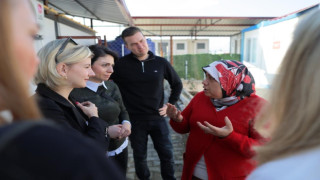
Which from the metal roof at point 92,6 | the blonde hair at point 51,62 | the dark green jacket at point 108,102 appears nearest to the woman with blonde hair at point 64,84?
the blonde hair at point 51,62

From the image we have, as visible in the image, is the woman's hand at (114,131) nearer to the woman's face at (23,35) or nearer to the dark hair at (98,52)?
the dark hair at (98,52)

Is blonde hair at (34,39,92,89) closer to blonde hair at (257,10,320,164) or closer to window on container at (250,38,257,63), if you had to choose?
blonde hair at (257,10,320,164)

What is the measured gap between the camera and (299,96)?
2.57 feet

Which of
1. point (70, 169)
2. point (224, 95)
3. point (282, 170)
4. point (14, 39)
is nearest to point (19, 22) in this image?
point (14, 39)

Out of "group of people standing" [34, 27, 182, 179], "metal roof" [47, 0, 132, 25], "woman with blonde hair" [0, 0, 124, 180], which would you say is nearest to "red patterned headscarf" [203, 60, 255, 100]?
"group of people standing" [34, 27, 182, 179]

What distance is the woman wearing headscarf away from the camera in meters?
1.80

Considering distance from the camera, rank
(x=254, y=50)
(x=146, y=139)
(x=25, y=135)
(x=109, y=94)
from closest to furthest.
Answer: (x=25, y=135), (x=109, y=94), (x=146, y=139), (x=254, y=50)

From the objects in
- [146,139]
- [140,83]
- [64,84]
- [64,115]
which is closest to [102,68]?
[140,83]

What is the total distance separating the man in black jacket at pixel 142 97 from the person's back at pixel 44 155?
2.59m

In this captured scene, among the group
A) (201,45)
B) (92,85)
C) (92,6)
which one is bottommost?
(92,85)

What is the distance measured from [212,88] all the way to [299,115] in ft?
4.15

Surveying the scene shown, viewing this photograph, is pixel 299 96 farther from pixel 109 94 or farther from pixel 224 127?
pixel 109 94

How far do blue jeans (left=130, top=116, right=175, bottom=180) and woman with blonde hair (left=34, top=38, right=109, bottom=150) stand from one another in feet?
4.68

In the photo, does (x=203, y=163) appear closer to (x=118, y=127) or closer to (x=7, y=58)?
(x=118, y=127)
